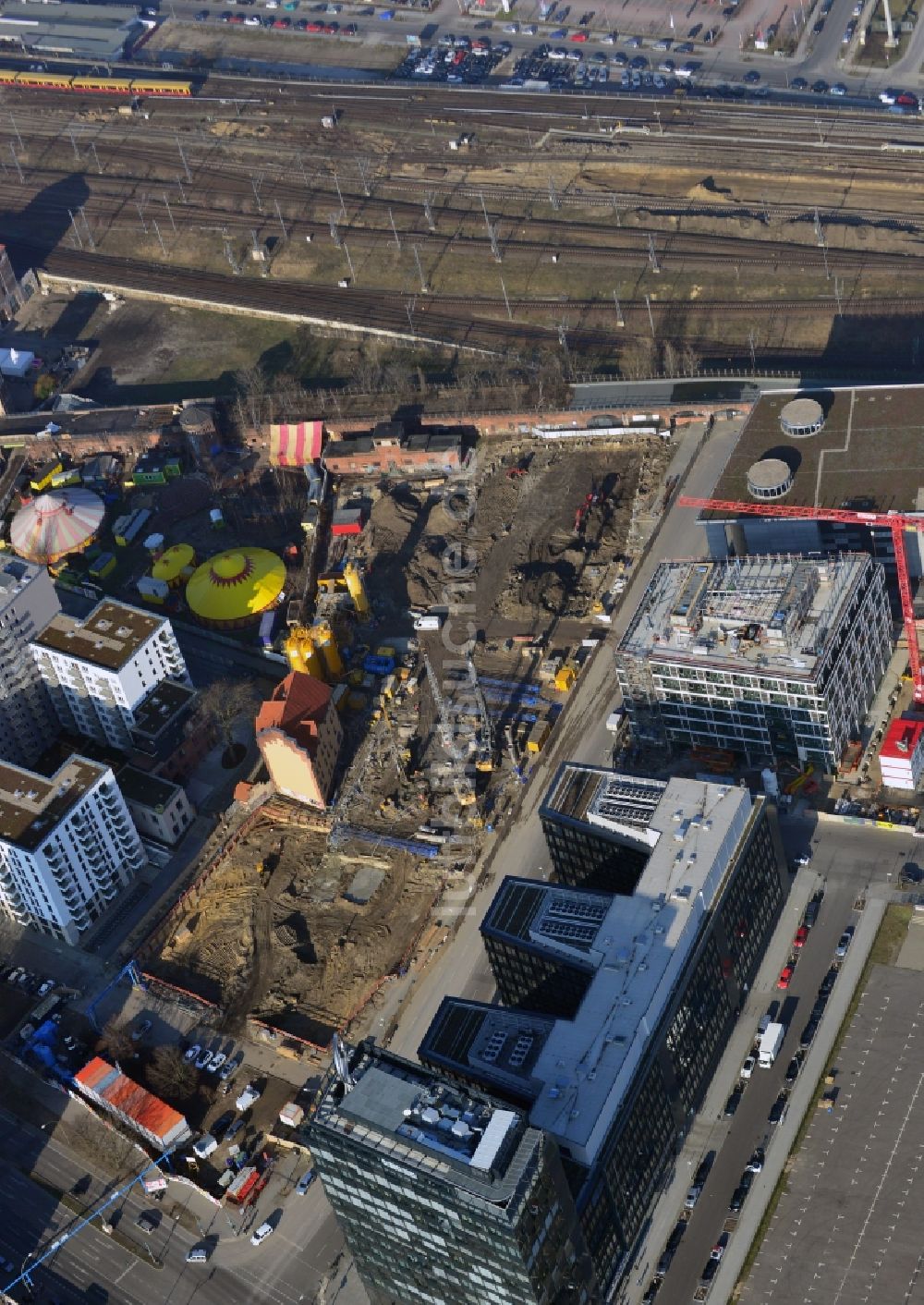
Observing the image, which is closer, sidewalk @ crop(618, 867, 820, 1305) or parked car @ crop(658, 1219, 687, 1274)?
parked car @ crop(658, 1219, 687, 1274)

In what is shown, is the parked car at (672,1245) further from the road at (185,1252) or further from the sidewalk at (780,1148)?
the road at (185,1252)

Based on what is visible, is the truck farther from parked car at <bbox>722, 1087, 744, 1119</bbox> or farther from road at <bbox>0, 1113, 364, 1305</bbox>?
road at <bbox>0, 1113, 364, 1305</bbox>

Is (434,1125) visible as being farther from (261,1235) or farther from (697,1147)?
(261,1235)

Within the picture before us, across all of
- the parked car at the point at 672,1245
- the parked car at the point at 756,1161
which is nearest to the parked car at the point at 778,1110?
the parked car at the point at 756,1161

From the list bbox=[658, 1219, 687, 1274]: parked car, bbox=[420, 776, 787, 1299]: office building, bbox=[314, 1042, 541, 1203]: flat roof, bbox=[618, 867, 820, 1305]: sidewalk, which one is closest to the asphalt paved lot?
bbox=[618, 867, 820, 1305]: sidewalk

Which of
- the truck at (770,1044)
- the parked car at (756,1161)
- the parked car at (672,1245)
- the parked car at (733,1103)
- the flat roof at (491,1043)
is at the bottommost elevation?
the parked car at (672,1245)

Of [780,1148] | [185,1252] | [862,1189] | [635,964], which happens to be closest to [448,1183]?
[635,964]

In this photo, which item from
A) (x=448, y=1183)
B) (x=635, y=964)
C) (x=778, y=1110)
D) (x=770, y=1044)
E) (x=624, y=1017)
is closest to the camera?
(x=448, y=1183)
